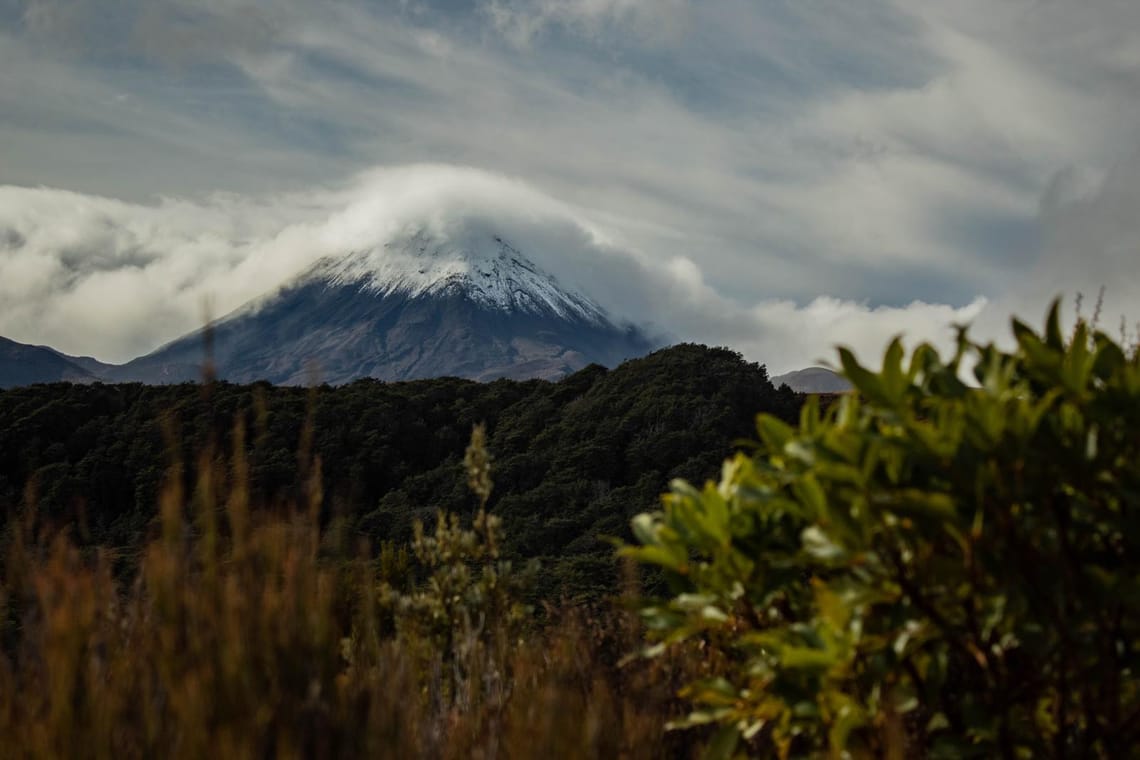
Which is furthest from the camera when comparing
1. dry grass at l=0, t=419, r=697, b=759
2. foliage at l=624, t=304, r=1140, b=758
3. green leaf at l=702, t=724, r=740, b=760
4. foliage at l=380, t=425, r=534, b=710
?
foliage at l=380, t=425, r=534, b=710

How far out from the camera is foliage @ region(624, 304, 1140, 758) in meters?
1.88

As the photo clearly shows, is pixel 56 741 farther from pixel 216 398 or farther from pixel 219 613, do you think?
pixel 216 398

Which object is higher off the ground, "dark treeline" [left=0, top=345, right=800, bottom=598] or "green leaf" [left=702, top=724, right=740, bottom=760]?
"dark treeline" [left=0, top=345, right=800, bottom=598]

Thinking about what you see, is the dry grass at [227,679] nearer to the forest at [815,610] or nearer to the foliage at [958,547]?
the forest at [815,610]

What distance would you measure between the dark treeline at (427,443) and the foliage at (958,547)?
32.5 feet

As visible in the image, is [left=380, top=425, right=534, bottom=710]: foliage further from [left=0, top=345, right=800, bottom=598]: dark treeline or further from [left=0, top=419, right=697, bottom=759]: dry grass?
[left=0, top=345, right=800, bottom=598]: dark treeline

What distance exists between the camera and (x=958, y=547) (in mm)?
2061

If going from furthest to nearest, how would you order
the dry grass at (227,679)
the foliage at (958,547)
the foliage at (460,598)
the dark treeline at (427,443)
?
the dark treeline at (427,443) < the foliage at (460,598) < the dry grass at (227,679) < the foliage at (958,547)

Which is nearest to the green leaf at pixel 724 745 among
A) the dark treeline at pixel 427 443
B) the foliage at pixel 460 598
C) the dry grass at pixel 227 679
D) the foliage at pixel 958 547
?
the foliage at pixel 958 547

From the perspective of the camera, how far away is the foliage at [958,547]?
1876mm

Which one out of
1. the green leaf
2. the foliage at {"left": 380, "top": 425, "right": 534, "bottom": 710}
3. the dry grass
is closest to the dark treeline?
the foliage at {"left": 380, "top": 425, "right": 534, "bottom": 710}

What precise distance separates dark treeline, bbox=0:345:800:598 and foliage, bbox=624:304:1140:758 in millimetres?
9894

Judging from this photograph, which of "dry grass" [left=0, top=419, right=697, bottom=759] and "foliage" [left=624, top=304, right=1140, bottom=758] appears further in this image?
"dry grass" [left=0, top=419, right=697, bottom=759]

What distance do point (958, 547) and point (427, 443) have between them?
1553 cm
